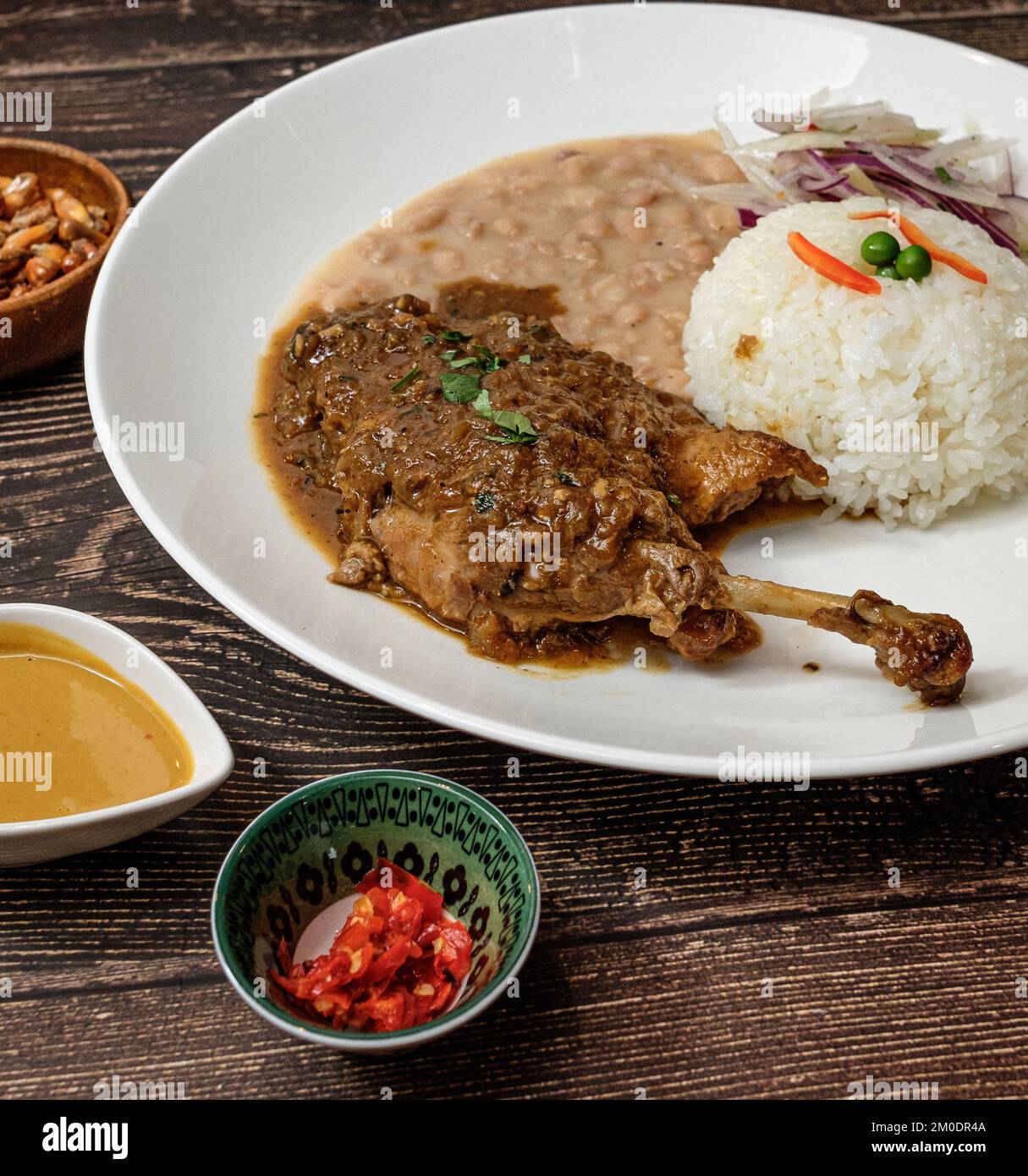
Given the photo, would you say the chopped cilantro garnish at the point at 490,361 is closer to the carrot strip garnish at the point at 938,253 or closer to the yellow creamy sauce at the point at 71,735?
the yellow creamy sauce at the point at 71,735

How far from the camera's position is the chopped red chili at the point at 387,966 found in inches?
99.1

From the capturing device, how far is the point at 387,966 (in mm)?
2561

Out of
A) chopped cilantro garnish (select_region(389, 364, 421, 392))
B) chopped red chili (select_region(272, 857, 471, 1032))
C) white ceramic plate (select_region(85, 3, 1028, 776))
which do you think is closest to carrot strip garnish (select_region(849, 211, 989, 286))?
white ceramic plate (select_region(85, 3, 1028, 776))

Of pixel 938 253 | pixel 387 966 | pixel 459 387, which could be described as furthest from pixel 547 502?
pixel 938 253

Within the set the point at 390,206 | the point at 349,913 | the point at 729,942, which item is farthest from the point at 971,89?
the point at 349,913

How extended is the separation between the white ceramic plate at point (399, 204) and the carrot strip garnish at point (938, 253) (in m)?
0.78

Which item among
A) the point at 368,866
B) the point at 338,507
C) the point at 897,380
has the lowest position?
the point at 368,866

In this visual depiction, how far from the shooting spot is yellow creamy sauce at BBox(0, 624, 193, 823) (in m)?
2.94

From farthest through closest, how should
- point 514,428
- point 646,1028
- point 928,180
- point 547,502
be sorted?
point 928,180
point 514,428
point 547,502
point 646,1028

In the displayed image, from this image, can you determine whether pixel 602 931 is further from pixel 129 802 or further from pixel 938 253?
pixel 938 253

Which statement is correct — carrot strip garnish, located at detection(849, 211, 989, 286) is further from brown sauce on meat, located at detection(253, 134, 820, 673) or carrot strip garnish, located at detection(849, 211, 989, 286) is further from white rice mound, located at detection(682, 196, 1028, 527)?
brown sauce on meat, located at detection(253, 134, 820, 673)

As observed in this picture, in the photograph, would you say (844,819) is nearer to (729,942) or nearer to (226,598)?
(729,942)

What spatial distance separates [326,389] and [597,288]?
139 cm

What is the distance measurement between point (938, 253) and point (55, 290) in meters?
3.11
